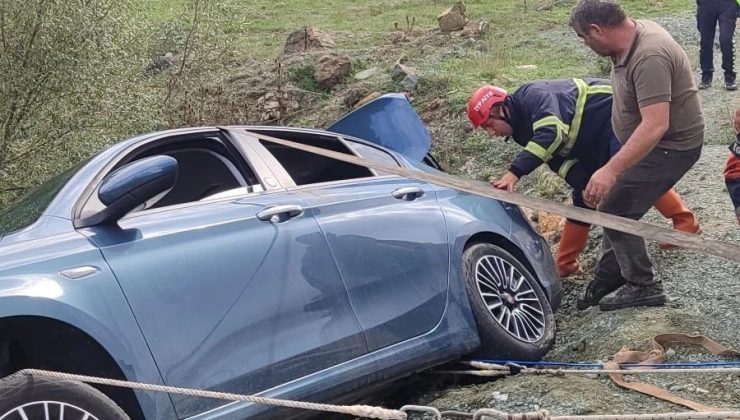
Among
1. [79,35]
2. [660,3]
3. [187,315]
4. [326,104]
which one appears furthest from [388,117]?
[660,3]

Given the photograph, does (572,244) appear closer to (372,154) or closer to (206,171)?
(372,154)

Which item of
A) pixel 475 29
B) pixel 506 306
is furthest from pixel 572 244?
pixel 475 29

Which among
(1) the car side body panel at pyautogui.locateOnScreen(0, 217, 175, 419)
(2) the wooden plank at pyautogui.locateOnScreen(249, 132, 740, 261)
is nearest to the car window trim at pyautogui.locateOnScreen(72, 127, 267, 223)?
(1) the car side body panel at pyautogui.locateOnScreen(0, 217, 175, 419)

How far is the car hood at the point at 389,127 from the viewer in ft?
20.1

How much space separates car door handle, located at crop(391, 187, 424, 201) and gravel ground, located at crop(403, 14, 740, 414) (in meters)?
→ 1.10

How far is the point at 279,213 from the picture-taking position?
13.9 feet

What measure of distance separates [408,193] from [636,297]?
1.73 metres

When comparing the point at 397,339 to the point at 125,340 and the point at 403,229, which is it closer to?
the point at 403,229

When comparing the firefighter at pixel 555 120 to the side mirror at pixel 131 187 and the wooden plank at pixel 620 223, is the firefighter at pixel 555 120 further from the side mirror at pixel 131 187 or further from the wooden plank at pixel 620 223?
the side mirror at pixel 131 187

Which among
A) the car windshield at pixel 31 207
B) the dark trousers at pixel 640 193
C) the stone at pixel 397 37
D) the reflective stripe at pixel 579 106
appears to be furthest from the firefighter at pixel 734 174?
the stone at pixel 397 37

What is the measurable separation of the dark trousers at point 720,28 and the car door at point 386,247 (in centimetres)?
830

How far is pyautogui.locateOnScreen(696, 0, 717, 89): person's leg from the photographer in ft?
39.1

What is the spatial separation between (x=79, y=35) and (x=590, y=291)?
7537mm

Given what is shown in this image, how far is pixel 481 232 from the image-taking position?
527 centimetres
